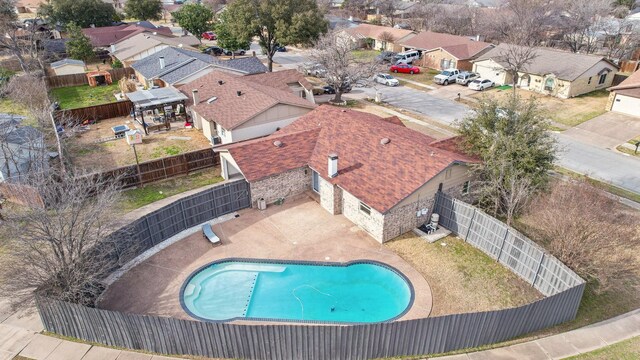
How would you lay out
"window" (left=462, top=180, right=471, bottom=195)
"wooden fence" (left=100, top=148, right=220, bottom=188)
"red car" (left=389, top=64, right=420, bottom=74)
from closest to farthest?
"window" (left=462, top=180, right=471, bottom=195) → "wooden fence" (left=100, top=148, right=220, bottom=188) → "red car" (left=389, top=64, right=420, bottom=74)

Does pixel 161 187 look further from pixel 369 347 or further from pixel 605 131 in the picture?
pixel 605 131

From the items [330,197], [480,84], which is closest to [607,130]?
[480,84]

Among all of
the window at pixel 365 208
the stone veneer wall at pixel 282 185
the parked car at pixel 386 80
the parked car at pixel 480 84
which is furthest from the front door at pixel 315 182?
the parked car at pixel 480 84

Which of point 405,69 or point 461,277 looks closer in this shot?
point 461,277

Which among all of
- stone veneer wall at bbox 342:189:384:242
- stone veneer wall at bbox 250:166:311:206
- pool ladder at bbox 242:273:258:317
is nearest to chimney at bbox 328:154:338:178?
stone veneer wall at bbox 342:189:384:242

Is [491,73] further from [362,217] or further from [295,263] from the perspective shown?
[295,263]

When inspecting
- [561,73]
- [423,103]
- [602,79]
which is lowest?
[423,103]

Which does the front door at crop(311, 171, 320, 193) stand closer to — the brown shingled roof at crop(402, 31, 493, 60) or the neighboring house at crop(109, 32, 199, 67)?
the brown shingled roof at crop(402, 31, 493, 60)
